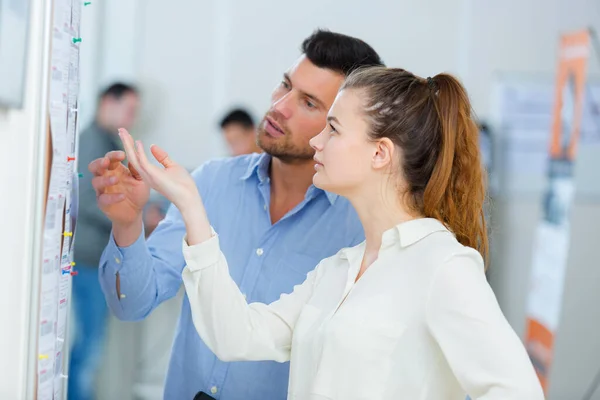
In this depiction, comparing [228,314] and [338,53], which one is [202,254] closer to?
[228,314]

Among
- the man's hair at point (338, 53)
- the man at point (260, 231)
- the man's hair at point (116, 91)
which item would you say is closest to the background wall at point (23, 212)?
the man at point (260, 231)

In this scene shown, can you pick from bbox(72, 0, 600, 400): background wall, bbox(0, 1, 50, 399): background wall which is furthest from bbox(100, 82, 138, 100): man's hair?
bbox(0, 1, 50, 399): background wall

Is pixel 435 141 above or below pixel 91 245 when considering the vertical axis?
above

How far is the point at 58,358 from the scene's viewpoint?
1290mm

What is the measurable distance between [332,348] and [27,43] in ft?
2.18

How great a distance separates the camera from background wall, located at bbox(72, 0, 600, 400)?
4648 mm

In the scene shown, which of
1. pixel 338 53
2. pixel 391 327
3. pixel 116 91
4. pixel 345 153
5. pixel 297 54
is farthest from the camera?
pixel 297 54

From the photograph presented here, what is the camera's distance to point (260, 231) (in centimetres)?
182

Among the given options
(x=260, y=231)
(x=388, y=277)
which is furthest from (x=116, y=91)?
(x=388, y=277)

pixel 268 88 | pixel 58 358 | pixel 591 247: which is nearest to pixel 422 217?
pixel 58 358

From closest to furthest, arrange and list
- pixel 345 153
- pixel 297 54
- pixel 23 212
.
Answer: pixel 23 212 → pixel 345 153 → pixel 297 54

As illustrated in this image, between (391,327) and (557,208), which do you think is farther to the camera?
(557,208)

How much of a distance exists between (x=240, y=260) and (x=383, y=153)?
1.78 ft

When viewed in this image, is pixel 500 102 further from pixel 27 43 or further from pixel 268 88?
pixel 27 43
